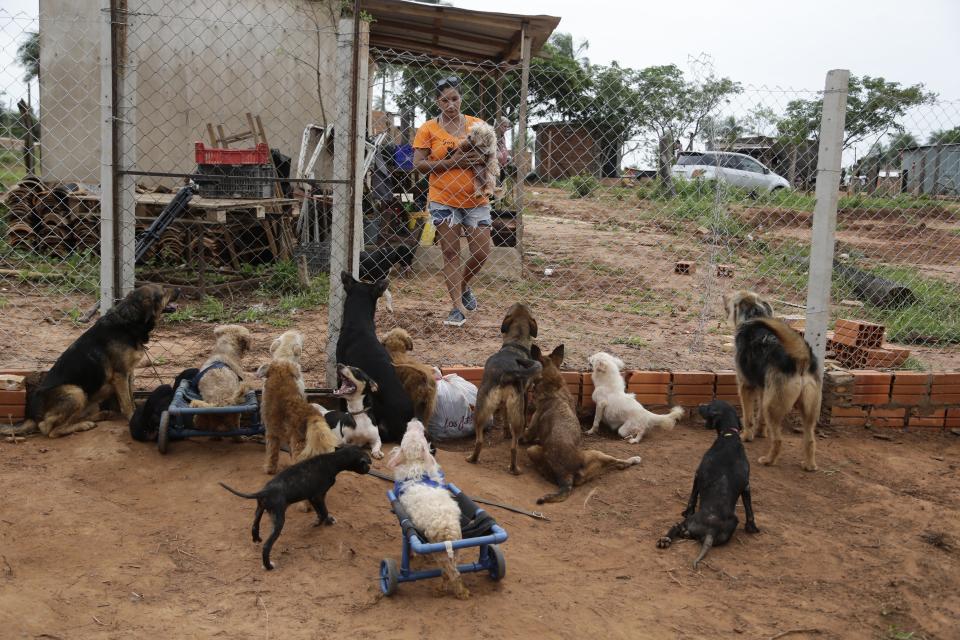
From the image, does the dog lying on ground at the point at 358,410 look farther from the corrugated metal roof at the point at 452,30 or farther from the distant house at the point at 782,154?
the corrugated metal roof at the point at 452,30

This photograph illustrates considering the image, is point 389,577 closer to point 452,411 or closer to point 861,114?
point 452,411

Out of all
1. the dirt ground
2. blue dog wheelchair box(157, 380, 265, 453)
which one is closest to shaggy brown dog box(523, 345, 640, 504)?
the dirt ground

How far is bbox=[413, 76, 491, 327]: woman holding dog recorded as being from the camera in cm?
708

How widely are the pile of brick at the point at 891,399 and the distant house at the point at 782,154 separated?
1.89m

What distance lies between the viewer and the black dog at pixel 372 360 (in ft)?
16.9

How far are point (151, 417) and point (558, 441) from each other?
2.75 meters

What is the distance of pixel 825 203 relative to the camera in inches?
230

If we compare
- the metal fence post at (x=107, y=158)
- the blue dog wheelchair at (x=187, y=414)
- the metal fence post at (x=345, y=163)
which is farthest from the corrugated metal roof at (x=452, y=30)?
the blue dog wheelchair at (x=187, y=414)

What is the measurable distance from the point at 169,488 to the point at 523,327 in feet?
8.94

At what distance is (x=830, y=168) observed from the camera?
5.78 metres

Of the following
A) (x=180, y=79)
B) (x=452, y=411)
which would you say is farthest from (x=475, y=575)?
(x=180, y=79)

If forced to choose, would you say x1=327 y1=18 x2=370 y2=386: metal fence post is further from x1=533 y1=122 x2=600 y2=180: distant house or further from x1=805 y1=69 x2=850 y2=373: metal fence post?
x1=533 y1=122 x2=600 y2=180: distant house

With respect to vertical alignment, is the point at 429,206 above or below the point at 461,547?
above

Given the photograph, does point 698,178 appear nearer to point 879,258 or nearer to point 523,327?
point 523,327
